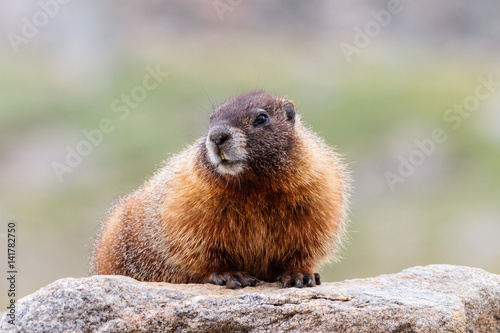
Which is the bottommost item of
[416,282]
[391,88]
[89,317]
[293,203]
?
[89,317]

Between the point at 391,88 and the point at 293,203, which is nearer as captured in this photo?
the point at 293,203

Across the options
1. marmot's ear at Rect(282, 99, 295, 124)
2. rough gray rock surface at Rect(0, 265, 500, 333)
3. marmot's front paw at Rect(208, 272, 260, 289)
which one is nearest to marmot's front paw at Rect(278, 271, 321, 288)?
marmot's front paw at Rect(208, 272, 260, 289)

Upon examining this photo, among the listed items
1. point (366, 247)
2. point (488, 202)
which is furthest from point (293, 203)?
point (488, 202)

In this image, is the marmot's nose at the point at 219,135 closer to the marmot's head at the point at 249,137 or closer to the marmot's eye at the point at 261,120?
the marmot's head at the point at 249,137

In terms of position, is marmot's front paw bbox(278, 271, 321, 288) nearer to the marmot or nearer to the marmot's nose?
the marmot

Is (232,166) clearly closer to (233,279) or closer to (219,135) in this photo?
(219,135)

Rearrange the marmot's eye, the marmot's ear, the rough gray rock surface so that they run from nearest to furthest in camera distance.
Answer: the rough gray rock surface, the marmot's eye, the marmot's ear

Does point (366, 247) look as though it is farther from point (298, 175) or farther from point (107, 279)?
point (107, 279)

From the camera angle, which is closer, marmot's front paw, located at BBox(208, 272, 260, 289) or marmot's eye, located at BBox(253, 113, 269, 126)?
marmot's front paw, located at BBox(208, 272, 260, 289)
